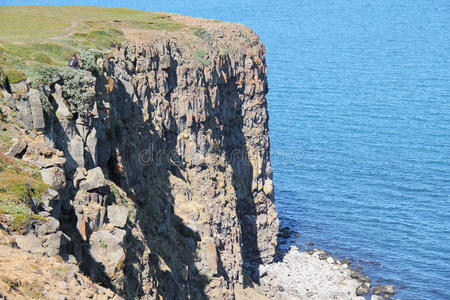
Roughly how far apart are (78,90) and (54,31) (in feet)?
66.3

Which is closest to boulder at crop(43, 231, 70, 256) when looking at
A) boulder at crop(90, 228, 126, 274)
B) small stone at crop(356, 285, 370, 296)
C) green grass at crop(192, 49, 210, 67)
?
boulder at crop(90, 228, 126, 274)

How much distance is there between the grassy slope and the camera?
3288cm

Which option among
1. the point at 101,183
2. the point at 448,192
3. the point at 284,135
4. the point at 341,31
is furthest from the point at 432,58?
the point at 101,183

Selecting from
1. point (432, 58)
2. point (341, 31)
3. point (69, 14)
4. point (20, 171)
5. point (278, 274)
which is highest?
point (341, 31)

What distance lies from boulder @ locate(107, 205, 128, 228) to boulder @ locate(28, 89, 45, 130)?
16.5 ft

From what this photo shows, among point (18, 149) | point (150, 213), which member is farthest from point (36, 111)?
point (150, 213)

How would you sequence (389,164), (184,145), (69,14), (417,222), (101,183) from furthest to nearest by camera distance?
(389,164) < (417,222) < (69,14) < (184,145) < (101,183)

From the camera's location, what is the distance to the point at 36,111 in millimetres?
27156

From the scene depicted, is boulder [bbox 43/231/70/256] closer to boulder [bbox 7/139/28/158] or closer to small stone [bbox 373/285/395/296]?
boulder [bbox 7/139/28/158]

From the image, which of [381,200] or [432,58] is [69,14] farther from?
[432,58]

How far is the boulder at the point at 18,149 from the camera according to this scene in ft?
81.0

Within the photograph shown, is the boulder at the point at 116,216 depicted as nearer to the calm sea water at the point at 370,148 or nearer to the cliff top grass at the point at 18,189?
the cliff top grass at the point at 18,189

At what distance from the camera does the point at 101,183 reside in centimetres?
2739

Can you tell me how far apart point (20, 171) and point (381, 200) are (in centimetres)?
7070
